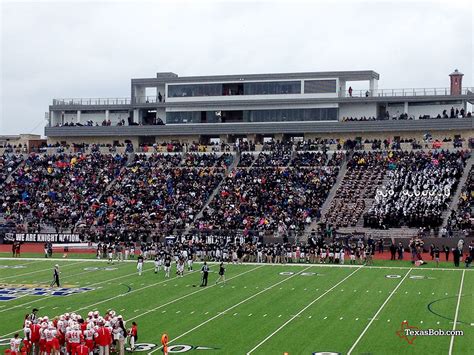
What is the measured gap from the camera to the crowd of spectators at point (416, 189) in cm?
4959

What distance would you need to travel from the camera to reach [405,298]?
3034 centimetres

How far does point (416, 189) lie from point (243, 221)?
36.3 feet

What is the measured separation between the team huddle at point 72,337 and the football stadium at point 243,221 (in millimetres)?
52

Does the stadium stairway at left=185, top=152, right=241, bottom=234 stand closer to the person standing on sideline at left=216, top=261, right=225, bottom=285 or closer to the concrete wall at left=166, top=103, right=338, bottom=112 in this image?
the concrete wall at left=166, top=103, right=338, bottom=112

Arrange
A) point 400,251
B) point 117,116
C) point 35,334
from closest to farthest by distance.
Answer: point 35,334
point 400,251
point 117,116

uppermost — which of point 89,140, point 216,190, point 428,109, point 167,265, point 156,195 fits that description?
point 428,109

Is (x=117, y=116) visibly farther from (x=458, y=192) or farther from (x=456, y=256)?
(x=456, y=256)

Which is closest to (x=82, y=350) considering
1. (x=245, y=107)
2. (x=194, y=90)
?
(x=245, y=107)

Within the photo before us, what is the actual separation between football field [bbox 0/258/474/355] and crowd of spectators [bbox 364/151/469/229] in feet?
30.0

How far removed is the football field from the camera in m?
22.9

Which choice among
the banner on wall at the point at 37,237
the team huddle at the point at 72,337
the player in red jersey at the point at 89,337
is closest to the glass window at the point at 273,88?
the banner on wall at the point at 37,237

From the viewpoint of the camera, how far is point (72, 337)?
20266 mm

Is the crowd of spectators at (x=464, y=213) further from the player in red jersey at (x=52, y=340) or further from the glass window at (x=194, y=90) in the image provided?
the player in red jersey at (x=52, y=340)

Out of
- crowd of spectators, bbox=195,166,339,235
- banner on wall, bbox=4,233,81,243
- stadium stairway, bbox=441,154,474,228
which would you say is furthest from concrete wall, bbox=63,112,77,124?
stadium stairway, bbox=441,154,474,228
